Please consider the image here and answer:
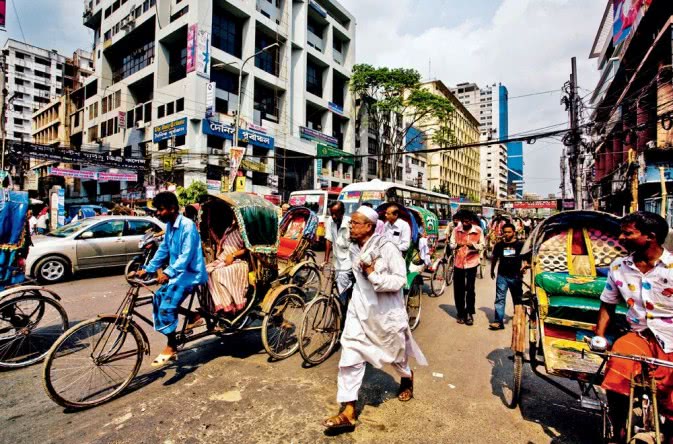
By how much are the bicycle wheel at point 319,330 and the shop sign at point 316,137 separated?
92.5ft

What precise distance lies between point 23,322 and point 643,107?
74.3 feet

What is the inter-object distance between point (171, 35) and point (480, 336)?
29640 millimetres

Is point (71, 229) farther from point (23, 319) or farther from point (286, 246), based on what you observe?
point (23, 319)

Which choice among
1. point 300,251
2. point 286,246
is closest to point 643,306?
point 300,251

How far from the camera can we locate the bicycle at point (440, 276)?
26.2ft

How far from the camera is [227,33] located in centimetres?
2675

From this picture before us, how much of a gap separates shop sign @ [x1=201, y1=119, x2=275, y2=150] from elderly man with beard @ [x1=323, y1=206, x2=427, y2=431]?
74.6 feet

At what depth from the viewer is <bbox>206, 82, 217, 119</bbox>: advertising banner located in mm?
22672

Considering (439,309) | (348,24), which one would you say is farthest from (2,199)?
(348,24)

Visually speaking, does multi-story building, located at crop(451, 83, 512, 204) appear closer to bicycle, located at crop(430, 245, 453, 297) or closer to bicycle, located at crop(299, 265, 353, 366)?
bicycle, located at crop(430, 245, 453, 297)

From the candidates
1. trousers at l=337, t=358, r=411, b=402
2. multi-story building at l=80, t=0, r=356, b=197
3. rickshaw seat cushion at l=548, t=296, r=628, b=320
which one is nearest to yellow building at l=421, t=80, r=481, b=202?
multi-story building at l=80, t=0, r=356, b=197

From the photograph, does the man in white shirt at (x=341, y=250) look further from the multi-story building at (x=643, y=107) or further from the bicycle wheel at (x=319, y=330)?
the multi-story building at (x=643, y=107)

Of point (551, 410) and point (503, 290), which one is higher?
point (503, 290)

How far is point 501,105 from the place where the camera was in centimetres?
11150
